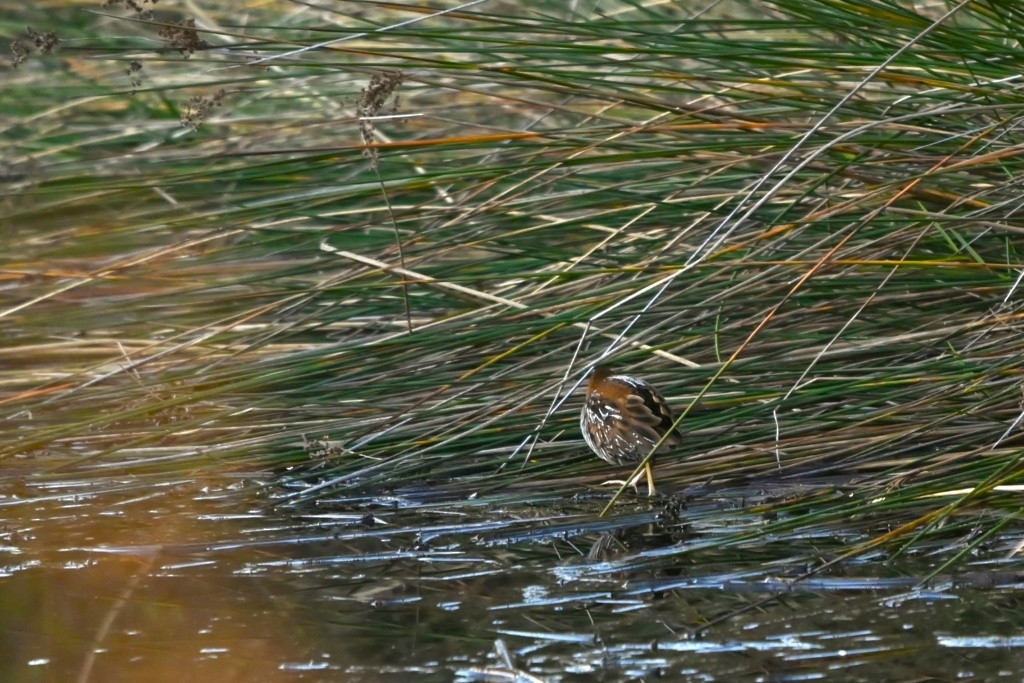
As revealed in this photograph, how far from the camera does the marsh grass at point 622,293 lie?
3.35 m

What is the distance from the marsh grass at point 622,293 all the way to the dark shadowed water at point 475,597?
13 cm

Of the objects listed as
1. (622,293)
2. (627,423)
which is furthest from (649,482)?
(622,293)

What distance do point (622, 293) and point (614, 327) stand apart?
0.62 ft

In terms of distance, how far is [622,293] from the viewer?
374cm

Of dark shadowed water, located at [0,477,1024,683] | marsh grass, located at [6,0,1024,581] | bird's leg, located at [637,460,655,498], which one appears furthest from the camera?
bird's leg, located at [637,460,655,498]

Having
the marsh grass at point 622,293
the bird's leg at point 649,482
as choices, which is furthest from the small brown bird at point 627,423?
the marsh grass at point 622,293

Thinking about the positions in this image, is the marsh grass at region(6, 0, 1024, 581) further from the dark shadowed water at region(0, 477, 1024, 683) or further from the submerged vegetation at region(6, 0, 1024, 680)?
the dark shadowed water at region(0, 477, 1024, 683)

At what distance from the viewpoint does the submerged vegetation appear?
316 centimetres

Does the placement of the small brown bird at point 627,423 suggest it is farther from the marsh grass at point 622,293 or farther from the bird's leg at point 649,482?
the marsh grass at point 622,293

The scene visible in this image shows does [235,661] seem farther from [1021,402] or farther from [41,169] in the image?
[41,169]

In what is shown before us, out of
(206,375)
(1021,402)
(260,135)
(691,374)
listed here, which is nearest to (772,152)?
(691,374)

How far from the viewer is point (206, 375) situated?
4449 mm

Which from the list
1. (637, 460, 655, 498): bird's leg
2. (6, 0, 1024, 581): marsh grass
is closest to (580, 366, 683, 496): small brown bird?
(637, 460, 655, 498): bird's leg

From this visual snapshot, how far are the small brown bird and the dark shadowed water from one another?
129 mm
